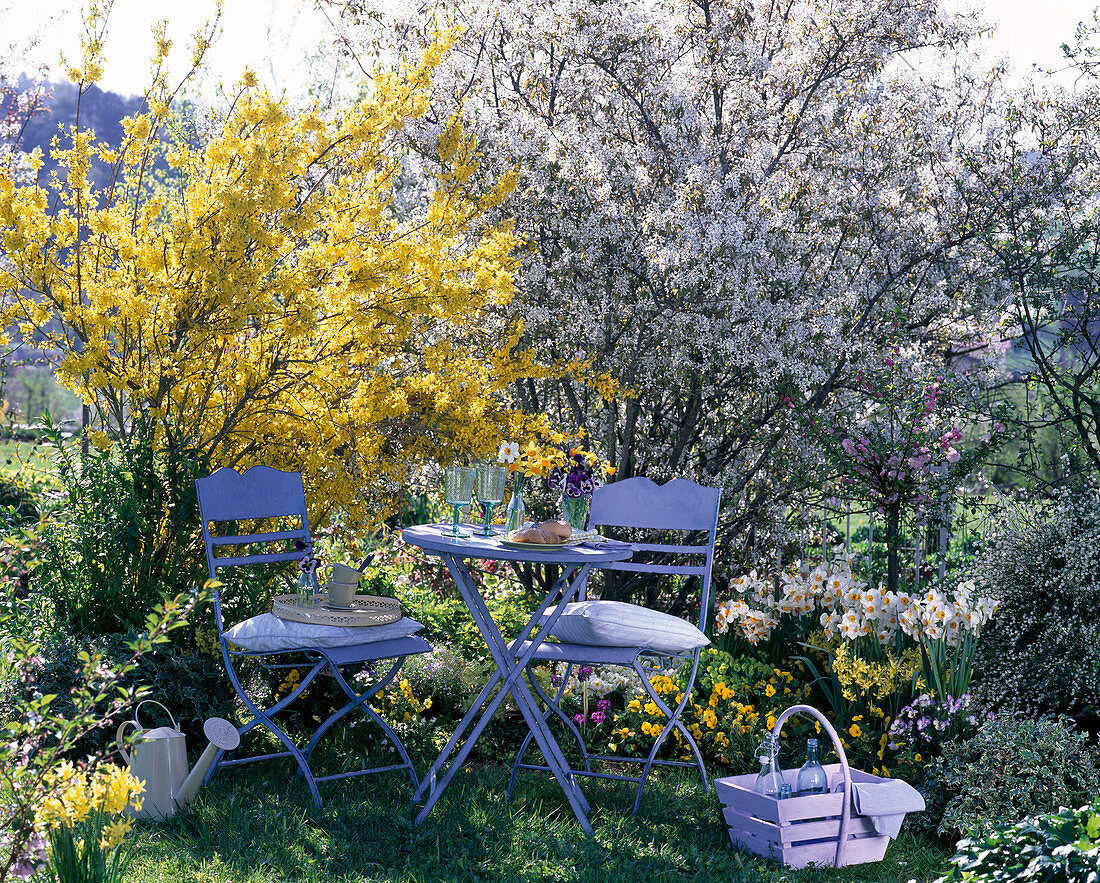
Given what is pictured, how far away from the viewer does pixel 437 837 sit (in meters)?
2.84

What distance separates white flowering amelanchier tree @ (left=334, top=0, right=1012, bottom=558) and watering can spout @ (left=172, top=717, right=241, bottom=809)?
2.20 meters

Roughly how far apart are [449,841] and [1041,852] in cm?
156

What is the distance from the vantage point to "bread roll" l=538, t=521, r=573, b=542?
3.01 metres

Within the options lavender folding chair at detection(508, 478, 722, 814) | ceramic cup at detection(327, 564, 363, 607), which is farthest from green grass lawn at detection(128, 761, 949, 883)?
ceramic cup at detection(327, 564, 363, 607)

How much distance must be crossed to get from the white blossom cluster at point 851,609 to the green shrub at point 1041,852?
1.11 meters

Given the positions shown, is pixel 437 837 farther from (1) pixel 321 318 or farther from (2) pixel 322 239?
(2) pixel 322 239

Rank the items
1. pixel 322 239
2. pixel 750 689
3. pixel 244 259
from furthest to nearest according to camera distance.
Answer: pixel 322 239, pixel 750 689, pixel 244 259

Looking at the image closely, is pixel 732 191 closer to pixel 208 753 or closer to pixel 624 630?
pixel 624 630

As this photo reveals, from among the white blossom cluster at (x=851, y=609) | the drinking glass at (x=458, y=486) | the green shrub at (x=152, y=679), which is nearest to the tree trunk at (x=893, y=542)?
the white blossom cluster at (x=851, y=609)

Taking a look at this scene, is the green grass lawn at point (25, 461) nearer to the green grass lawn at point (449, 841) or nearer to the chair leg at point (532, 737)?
the green grass lawn at point (449, 841)

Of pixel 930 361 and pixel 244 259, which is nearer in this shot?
pixel 244 259

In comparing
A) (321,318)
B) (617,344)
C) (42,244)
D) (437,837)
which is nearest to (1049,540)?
(617,344)

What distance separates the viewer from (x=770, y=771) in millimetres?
2895

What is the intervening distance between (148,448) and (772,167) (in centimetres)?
286
